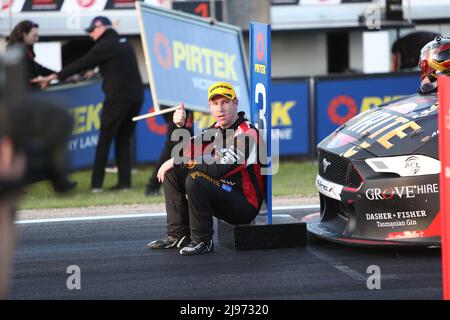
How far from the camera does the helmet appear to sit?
7.39 m

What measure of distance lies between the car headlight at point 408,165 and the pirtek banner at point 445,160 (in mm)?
1879

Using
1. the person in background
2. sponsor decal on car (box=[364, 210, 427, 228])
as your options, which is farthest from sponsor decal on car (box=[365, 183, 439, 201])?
the person in background

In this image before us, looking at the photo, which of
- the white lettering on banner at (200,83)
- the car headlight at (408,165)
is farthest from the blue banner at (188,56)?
the car headlight at (408,165)

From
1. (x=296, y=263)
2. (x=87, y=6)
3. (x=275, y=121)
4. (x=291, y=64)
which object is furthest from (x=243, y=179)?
(x=291, y=64)

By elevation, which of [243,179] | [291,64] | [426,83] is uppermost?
[426,83]

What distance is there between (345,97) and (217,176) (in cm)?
635

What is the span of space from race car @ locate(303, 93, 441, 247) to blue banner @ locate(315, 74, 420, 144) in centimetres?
582

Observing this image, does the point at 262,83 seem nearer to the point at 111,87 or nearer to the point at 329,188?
the point at 329,188

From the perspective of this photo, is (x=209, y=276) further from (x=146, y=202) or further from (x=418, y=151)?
(x=146, y=202)

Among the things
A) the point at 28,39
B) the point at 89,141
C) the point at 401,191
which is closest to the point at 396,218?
the point at 401,191

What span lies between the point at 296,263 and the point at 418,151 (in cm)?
116

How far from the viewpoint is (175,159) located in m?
7.32

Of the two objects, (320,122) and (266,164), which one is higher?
(266,164)

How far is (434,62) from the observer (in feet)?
24.4
